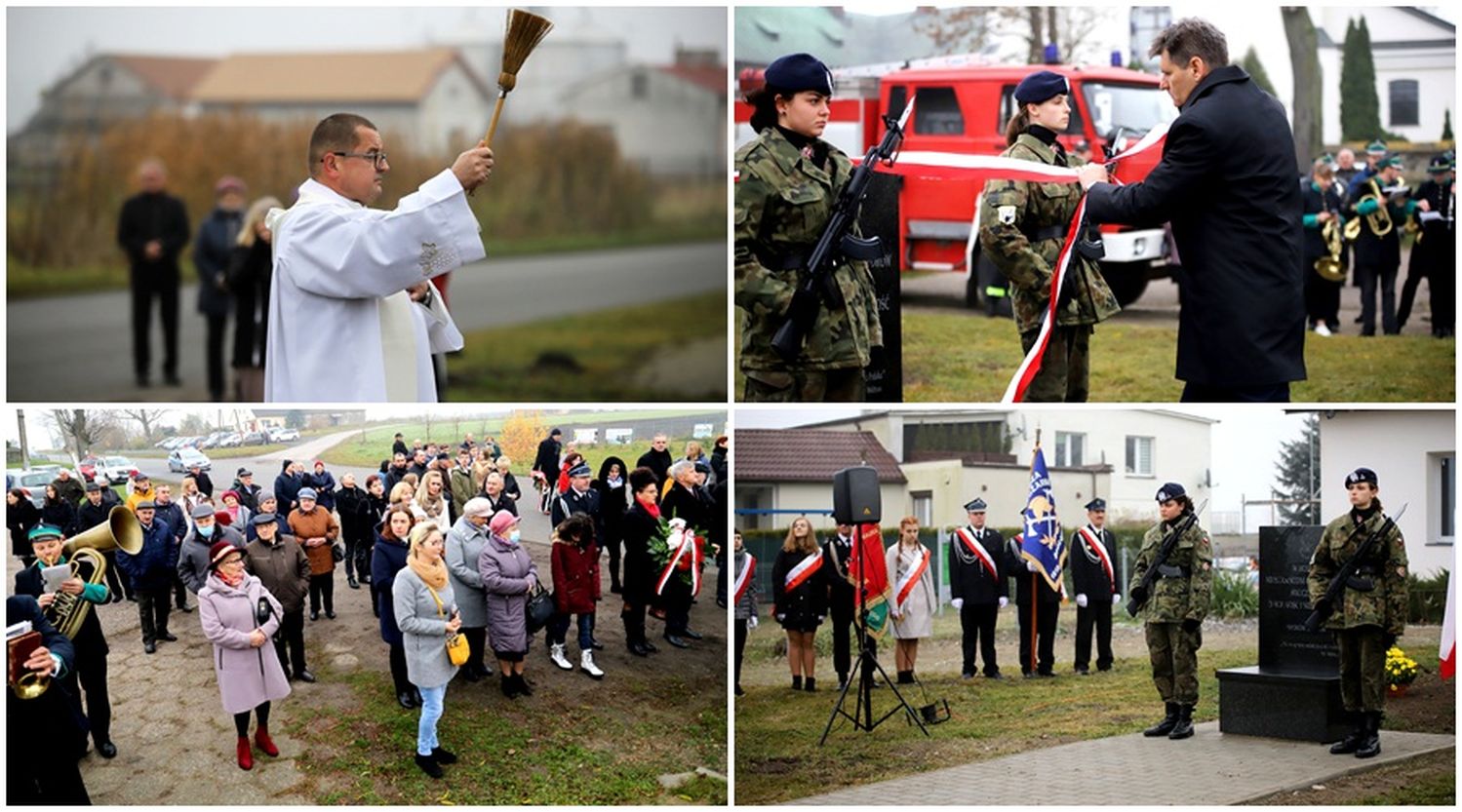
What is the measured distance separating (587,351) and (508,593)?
1372cm

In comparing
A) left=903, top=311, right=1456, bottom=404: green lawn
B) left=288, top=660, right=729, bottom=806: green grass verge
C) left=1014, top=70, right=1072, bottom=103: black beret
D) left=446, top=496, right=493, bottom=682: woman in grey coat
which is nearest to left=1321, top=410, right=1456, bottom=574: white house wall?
left=903, top=311, right=1456, bottom=404: green lawn

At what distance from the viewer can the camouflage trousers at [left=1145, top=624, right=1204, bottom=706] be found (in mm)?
7414

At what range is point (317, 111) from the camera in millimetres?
19516

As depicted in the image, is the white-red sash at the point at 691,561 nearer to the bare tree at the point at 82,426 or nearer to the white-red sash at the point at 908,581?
the white-red sash at the point at 908,581

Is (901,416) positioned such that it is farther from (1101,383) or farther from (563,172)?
(563,172)

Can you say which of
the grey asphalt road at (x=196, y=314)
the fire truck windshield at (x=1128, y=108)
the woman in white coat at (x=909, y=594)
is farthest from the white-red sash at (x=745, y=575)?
the grey asphalt road at (x=196, y=314)

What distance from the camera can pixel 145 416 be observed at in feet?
23.9

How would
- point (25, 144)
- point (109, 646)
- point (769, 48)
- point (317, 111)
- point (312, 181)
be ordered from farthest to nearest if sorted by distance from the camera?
point (317, 111), point (25, 144), point (769, 48), point (109, 646), point (312, 181)

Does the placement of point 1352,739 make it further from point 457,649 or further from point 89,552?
point 89,552

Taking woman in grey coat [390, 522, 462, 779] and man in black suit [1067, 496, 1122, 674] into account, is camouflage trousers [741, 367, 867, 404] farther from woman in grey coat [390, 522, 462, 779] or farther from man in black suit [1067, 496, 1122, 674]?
woman in grey coat [390, 522, 462, 779]

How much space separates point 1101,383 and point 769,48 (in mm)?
2193

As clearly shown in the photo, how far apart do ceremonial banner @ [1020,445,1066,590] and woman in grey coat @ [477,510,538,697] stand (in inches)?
79.7

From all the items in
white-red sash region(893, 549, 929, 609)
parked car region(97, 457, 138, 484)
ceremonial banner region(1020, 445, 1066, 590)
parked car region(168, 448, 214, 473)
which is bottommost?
white-red sash region(893, 549, 929, 609)

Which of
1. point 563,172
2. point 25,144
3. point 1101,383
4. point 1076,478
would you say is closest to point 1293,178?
point 1076,478
